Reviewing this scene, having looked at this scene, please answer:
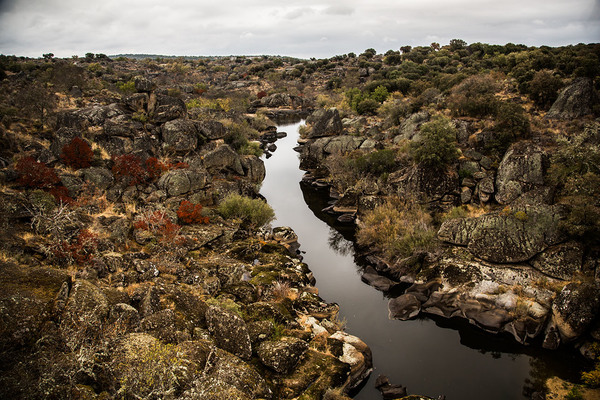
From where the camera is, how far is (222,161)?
33.4m

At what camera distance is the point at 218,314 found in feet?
40.5

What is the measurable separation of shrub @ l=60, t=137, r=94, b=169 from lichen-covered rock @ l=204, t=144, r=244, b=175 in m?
10.4

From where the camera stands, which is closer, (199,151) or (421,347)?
(421,347)

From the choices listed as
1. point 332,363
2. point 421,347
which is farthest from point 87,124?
point 421,347

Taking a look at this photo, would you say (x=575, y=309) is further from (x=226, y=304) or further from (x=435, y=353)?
(x=226, y=304)

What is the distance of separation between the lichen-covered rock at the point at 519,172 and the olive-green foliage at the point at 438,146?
420 cm

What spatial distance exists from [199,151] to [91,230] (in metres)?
16.6

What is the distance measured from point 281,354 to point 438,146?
73.1 feet

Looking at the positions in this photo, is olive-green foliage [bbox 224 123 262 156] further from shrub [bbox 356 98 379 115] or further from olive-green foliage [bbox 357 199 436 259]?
shrub [bbox 356 98 379 115]

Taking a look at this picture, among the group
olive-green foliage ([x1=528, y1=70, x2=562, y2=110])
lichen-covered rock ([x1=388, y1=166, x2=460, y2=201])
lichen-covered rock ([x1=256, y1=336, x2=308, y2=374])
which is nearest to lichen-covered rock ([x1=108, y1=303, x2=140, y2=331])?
lichen-covered rock ([x1=256, y1=336, x2=308, y2=374])

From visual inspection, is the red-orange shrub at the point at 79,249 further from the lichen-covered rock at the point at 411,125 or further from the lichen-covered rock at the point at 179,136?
the lichen-covered rock at the point at 411,125

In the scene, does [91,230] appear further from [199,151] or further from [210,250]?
[199,151]

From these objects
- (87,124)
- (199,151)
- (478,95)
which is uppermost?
(478,95)

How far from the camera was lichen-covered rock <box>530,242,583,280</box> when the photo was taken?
58.8 ft
